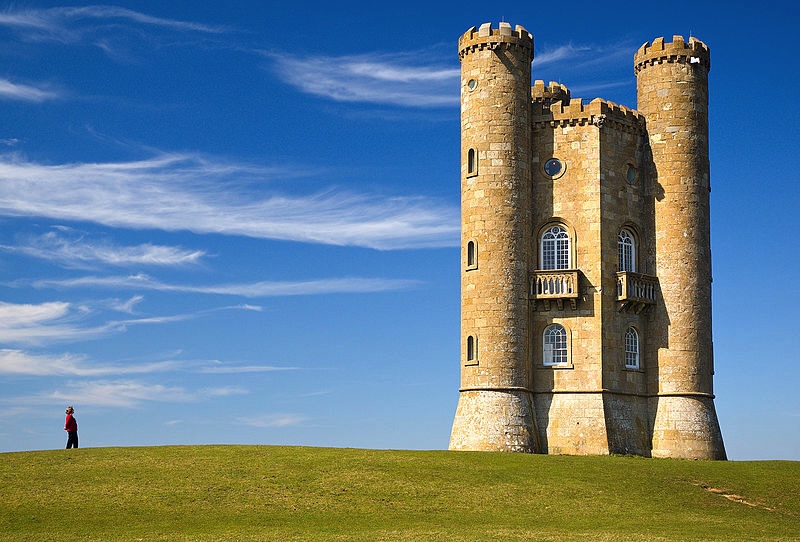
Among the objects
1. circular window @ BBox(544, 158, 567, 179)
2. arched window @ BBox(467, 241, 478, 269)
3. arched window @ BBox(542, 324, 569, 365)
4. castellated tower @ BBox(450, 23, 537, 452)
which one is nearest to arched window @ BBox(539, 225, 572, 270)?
castellated tower @ BBox(450, 23, 537, 452)

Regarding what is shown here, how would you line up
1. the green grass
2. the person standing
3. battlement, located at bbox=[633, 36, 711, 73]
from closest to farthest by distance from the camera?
the green grass → the person standing → battlement, located at bbox=[633, 36, 711, 73]

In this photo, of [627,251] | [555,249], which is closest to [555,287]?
[555,249]

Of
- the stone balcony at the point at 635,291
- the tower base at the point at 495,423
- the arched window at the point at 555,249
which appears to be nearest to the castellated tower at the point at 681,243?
the stone balcony at the point at 635,291

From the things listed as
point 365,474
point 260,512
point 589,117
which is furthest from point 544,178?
point 260,512

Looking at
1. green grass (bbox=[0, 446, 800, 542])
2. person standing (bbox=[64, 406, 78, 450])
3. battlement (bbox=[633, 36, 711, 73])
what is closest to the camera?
green grass (bbox=[0, 446, 800, 542])

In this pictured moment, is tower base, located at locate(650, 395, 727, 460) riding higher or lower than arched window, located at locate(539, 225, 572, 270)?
lower

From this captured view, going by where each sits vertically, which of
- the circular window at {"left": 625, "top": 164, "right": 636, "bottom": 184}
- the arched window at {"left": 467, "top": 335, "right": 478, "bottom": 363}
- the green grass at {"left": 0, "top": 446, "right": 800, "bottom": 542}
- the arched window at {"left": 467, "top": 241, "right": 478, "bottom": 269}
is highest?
the circular window at {"left": 625, "top": 164, "right": 636, "bottom": 184}

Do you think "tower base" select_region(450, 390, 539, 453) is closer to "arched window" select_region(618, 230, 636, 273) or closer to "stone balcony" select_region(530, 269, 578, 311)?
"stone balcony" select_region(530, 269, 578, 311)

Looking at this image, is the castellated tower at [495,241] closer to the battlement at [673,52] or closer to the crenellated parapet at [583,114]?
the crenellated parapet at [583,114]

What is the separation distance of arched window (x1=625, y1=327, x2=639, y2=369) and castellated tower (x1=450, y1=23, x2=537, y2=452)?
5597 mm

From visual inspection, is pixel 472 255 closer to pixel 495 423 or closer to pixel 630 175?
pixel 495 423

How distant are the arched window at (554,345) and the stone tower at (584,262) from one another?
6cm

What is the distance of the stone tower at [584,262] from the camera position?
56469 mm

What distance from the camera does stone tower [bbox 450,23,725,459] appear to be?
56.5 m
